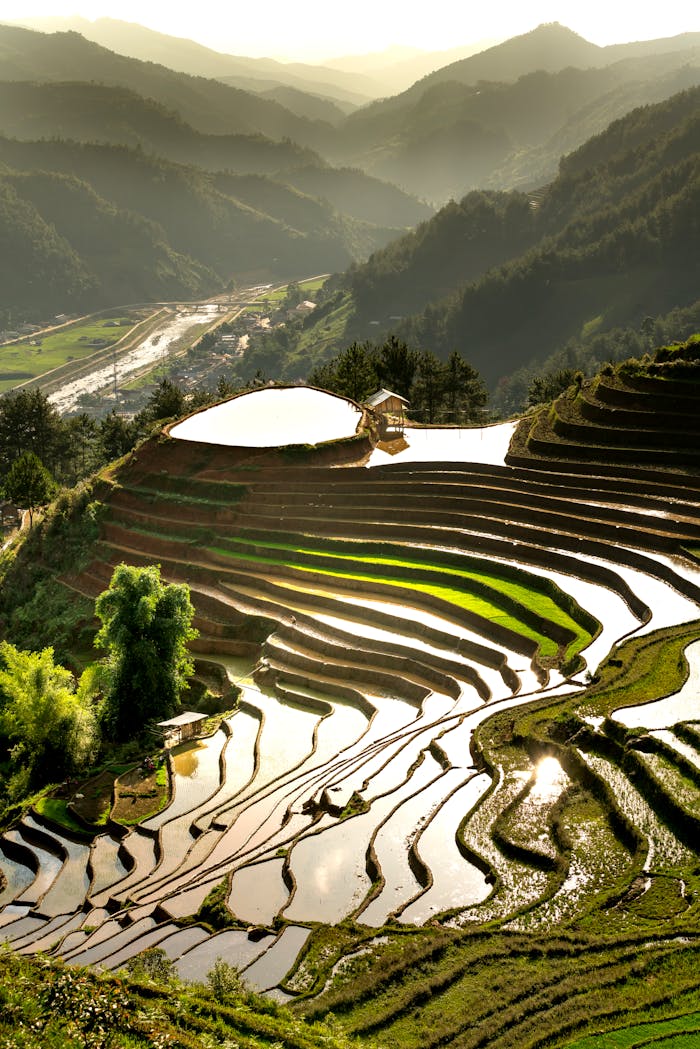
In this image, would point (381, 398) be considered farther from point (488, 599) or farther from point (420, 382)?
point (488, 599)

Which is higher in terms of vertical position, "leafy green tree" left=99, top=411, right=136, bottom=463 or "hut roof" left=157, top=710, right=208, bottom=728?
"leafy green tree" left=99, top=411, right=136, bottom=463

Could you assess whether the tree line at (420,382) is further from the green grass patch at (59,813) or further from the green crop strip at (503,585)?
the green grass patch at (59,813)

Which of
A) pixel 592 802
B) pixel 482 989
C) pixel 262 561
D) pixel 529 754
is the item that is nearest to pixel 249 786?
pixel 529 754

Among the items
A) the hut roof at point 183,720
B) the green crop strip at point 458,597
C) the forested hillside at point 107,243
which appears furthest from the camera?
the forested hillside at point 107,243

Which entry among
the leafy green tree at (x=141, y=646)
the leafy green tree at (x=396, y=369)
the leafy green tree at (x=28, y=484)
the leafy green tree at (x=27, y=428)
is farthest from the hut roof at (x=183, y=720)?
the leafy green tree at (x=27, y=428)

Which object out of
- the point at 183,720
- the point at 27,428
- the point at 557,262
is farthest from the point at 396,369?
the point at 557,262

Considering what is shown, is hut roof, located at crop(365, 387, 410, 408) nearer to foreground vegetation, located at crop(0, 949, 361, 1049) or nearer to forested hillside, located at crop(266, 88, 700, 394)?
foreground vegetation, located at crop(0, 949, 361, 1049)

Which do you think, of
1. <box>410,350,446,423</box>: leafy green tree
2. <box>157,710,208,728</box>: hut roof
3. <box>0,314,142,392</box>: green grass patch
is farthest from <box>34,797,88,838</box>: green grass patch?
<box>0,314,142,392</box>: green grass patch
